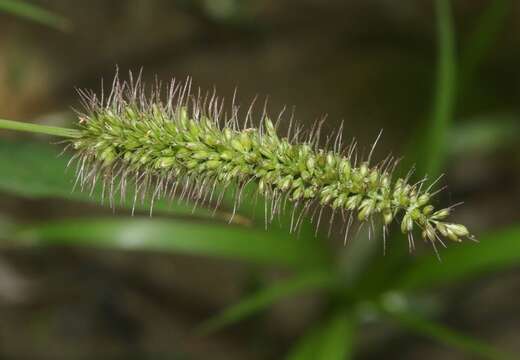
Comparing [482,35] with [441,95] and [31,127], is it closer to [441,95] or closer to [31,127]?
[441,95]

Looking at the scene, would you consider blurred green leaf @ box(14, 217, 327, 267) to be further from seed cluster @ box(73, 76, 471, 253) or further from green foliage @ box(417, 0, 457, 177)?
seed cluster @ box(73, 76, 471, 253)

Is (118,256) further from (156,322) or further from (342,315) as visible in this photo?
(342,315)

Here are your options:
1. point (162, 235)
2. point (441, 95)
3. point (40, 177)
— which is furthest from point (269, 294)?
point (40, 177)

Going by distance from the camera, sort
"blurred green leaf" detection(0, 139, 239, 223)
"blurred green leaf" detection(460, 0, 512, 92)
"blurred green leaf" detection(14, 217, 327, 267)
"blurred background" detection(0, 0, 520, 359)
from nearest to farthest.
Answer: "blurred green leaf" detection(0, 139, 239, 223) → "blurred green leaf" detection(14, 217, 327, 267) → "blurred green leaf" detection(460, 0, 512, 92) → "blurred background" detection(0, 0, 520, 359)

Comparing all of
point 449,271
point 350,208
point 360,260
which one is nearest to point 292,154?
point 350,208

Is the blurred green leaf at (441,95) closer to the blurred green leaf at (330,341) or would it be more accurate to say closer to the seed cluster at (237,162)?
the blurred green leaf at (330,341)

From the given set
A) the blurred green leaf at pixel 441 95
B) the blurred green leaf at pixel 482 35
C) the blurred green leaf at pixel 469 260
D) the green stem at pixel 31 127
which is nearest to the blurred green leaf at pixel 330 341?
the blurred green leaf at pixel 469 260

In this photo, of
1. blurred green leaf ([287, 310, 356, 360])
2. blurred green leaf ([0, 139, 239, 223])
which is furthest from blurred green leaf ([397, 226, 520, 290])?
blurred green leaf ([0, 139, 239, 223])
